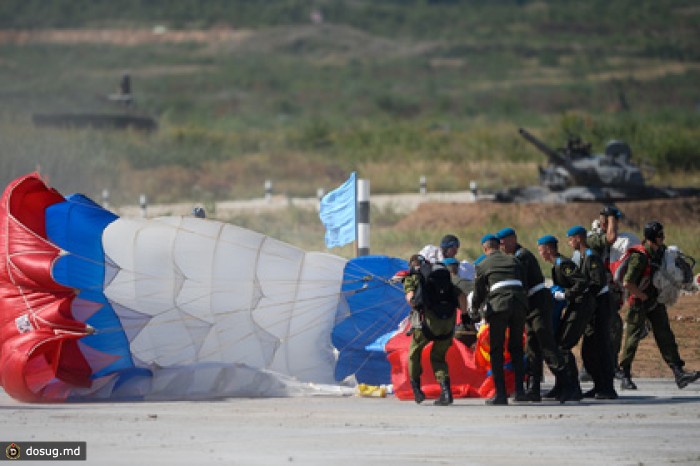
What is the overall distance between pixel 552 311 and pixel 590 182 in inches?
987

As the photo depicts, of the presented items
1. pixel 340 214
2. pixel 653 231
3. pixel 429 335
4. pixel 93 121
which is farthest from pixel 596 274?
pixel 93 121

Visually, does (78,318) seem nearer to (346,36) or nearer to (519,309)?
(519,309)

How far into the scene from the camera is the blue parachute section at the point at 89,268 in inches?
627

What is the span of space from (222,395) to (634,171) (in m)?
25.6

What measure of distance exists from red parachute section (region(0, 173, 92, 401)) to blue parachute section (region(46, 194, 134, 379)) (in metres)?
0.17

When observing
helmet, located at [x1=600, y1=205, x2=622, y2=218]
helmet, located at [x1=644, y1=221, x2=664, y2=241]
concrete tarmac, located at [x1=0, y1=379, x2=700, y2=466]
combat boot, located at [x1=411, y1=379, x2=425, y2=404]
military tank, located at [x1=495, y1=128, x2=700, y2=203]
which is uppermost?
military tank, located at [x1=495, y1=128, x2=700, y2=203]

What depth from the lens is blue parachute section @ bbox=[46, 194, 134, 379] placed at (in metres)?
15.9

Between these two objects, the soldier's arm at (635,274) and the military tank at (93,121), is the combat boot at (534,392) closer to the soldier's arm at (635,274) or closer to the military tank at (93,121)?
the soldier's arm at (635,274)

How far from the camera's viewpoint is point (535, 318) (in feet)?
49.9

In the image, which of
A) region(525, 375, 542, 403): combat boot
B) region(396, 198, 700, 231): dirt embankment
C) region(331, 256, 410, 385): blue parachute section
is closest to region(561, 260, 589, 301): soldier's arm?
region(525, 375, 542, 403): combat boot

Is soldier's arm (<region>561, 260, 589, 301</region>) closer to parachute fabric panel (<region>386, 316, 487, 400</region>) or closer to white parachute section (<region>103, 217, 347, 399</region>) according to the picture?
parachute fabric panel (<region>386, 316, 487, 400</region>)

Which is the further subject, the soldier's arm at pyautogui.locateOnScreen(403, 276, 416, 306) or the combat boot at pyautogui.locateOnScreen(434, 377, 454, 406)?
the soldier's arm at pyautogui.locateOnScreen(403, 276, 416, 306)

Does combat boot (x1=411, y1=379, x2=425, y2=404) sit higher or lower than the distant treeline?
lower

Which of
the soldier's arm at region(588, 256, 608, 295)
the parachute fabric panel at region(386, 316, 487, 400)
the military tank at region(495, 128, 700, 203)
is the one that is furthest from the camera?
the military tank at region(495, 128, 700, 203)
